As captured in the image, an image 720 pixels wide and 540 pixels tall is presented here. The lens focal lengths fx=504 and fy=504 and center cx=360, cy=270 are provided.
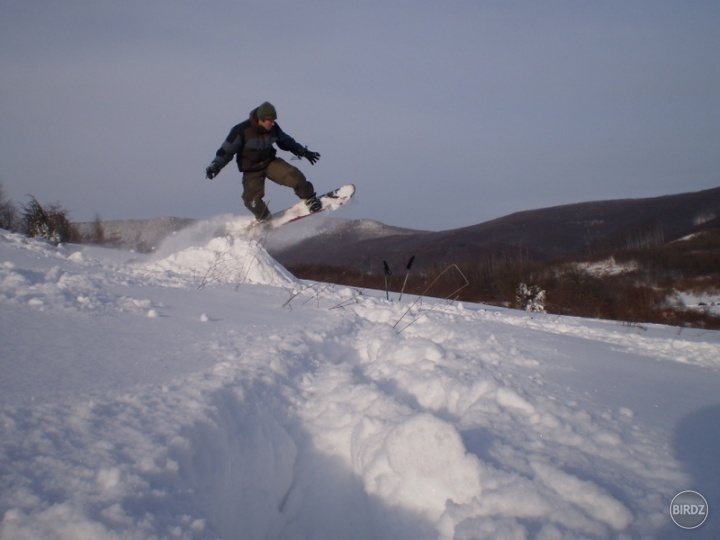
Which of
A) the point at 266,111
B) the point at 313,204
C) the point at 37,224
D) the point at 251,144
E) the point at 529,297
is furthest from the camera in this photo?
the point at 529,297

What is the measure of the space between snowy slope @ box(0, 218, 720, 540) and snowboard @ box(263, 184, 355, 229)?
404 centimetres

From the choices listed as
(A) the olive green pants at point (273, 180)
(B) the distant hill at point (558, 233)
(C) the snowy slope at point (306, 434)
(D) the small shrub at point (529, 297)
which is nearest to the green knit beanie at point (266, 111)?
(A) the olive green pants at point (273, 180)

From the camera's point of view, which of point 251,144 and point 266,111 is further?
point 251,144

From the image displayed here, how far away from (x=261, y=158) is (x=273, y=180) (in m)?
0.35

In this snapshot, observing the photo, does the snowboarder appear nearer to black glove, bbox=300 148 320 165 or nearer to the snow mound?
black glove, bbox=300 148 320 165

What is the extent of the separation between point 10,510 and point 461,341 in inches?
91.6

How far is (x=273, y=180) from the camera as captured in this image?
6109 millimetres

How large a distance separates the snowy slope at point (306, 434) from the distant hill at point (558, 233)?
116 feet

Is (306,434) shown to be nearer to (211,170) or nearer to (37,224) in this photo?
(211,170)

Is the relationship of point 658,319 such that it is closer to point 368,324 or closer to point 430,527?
point 368,324

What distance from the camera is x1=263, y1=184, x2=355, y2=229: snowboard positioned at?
6621mm

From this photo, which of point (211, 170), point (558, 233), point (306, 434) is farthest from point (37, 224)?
point (558, 233)

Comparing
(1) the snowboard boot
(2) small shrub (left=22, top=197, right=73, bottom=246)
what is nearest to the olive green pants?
(1) the snowboard boot

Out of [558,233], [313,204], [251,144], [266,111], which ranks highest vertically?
[558,233]
